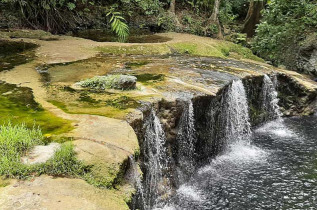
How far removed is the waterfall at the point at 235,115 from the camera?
27.0 ft

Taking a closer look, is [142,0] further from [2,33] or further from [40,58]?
[40,58]

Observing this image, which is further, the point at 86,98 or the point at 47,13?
the point at 47,13

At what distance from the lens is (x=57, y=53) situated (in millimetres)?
9531

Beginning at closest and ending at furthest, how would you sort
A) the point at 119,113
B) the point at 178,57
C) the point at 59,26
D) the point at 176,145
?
the point at 119,113
the point at 176,145
the point at 178,57
the point at 59,26

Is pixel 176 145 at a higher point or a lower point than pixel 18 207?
lower

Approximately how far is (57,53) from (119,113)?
5.54 metres

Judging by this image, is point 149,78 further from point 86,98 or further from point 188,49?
point 188,49

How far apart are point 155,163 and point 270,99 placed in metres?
6.74

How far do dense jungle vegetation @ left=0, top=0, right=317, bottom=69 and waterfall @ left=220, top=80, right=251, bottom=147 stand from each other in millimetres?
5229

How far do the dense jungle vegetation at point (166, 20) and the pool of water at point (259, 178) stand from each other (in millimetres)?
6731

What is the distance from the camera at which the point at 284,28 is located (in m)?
14.2

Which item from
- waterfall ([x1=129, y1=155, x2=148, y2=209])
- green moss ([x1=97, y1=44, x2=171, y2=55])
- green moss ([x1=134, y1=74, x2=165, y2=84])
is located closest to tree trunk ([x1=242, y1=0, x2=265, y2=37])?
green moss ([x1=97, y1=44, x2=171, y2=55])

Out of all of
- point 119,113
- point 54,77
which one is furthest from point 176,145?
point 54,77

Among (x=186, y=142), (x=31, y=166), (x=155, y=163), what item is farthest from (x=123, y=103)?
(x=31, y=166)
